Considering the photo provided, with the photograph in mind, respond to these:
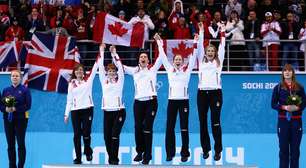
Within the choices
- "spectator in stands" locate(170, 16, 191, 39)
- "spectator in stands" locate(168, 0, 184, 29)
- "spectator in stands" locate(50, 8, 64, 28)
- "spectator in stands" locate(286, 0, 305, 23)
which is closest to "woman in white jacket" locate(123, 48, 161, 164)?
"spectator in stands" locate(170, 16, 191, 39)

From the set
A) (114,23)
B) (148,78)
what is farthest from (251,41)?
(148,78)

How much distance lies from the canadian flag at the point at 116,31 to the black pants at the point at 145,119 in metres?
3.21

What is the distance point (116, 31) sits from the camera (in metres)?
19.3

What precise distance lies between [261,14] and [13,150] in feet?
23.0

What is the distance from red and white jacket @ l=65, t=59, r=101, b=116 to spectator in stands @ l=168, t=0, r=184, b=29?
405 cm

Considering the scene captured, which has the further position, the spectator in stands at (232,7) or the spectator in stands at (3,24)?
the spectator in stands at (232,7)

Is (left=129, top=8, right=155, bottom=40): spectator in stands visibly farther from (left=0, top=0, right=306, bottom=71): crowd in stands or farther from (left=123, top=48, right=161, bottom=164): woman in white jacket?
(left=123, top=48, right=161, bottom=164): woman in white jacket

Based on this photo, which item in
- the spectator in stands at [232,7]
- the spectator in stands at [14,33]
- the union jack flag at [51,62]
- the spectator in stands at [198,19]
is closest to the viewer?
the spectator in stands at [198,19]

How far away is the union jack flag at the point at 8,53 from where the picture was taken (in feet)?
66.2

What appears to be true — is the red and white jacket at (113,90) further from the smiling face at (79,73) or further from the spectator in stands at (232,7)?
the spectator in stands at (232,7)

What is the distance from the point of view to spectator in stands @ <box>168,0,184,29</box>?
20.5 m

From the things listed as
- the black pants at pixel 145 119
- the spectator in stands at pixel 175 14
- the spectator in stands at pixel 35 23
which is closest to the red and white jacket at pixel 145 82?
the black pants at pixel 145 119

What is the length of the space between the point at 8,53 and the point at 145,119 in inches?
198

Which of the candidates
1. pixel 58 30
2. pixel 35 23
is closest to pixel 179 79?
pixel 58 30
